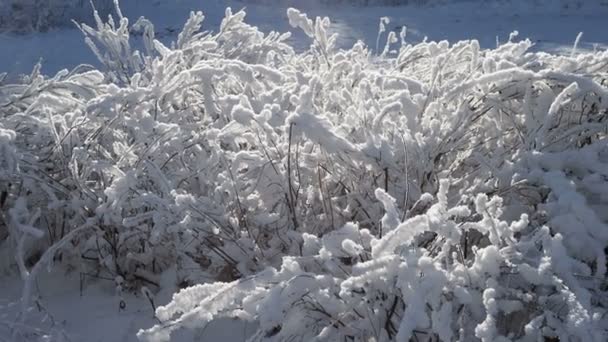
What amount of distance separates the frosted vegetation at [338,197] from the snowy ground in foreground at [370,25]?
4.17m

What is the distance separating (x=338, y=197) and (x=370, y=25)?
19.2 feet

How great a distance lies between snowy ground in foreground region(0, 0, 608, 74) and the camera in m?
6.50

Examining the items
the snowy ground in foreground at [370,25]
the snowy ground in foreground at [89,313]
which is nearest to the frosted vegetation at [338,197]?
the snowy ground in foreground at [89,313]

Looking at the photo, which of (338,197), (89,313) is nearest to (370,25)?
(338,197)

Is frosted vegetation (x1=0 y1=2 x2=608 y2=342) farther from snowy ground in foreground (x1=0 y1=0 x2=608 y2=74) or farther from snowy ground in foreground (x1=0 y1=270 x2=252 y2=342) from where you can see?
snowy ground in foreground (x1=0 y1=0 x2=608 y2=74)

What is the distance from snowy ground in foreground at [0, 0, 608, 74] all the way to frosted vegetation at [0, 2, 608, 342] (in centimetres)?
417

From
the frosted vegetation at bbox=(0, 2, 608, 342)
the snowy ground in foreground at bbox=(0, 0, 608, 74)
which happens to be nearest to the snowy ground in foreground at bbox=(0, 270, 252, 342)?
the frosted vegetation at bbox=(0, 2, 608, 342)

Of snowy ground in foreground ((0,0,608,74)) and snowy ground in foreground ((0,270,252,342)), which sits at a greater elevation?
snowy ground in foreground ((0,270,252,342))

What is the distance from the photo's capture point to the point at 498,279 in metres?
1.54

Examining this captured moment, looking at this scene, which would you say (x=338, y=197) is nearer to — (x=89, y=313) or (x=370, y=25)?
(x=89, y=313)

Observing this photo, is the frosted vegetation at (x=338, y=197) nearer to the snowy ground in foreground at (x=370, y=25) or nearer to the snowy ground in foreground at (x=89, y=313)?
the snowy ground in foreground at (x=89, y=313)

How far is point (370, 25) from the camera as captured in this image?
24.7 feet

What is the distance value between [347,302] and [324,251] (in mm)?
145

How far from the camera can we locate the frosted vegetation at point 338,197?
→ 144cm
